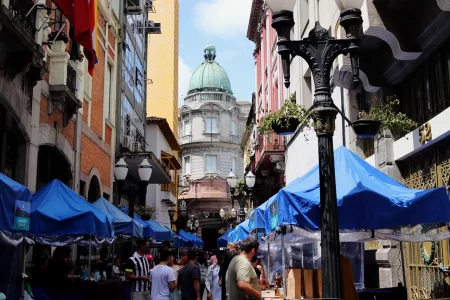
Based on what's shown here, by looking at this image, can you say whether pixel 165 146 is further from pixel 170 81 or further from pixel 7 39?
pixel 7 39

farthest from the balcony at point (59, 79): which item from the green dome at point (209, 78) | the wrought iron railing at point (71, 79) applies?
the green dome at point (209, 78)

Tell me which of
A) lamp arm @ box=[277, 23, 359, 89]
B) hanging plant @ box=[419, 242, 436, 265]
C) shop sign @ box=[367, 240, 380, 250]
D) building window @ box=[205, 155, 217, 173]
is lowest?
hanging plant @ box=[419, 242, 436, 265]

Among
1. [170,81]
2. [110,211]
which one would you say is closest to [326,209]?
[110,211]

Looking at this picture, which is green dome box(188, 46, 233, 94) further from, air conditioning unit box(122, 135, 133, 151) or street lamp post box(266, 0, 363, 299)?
street lamp post box(266, 0, 363, 299)

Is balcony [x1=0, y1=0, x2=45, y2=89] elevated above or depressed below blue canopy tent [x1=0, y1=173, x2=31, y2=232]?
above

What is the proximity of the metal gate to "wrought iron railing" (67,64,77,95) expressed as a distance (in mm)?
9605

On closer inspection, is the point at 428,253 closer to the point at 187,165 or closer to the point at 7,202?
the point at 7,202

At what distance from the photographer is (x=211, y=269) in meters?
14.7

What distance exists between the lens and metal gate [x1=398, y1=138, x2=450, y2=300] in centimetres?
991

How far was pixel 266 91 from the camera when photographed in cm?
3309

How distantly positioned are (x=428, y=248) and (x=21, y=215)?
23.7ft

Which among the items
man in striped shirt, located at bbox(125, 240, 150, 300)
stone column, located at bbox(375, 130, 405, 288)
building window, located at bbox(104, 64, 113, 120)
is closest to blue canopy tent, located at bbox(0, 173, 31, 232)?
man in striped shirt, located at bbox(125, 240, 150, 300)

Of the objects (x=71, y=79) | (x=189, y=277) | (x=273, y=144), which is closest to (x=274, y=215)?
(x=189, y=277)

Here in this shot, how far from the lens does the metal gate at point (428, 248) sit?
9.91 m
